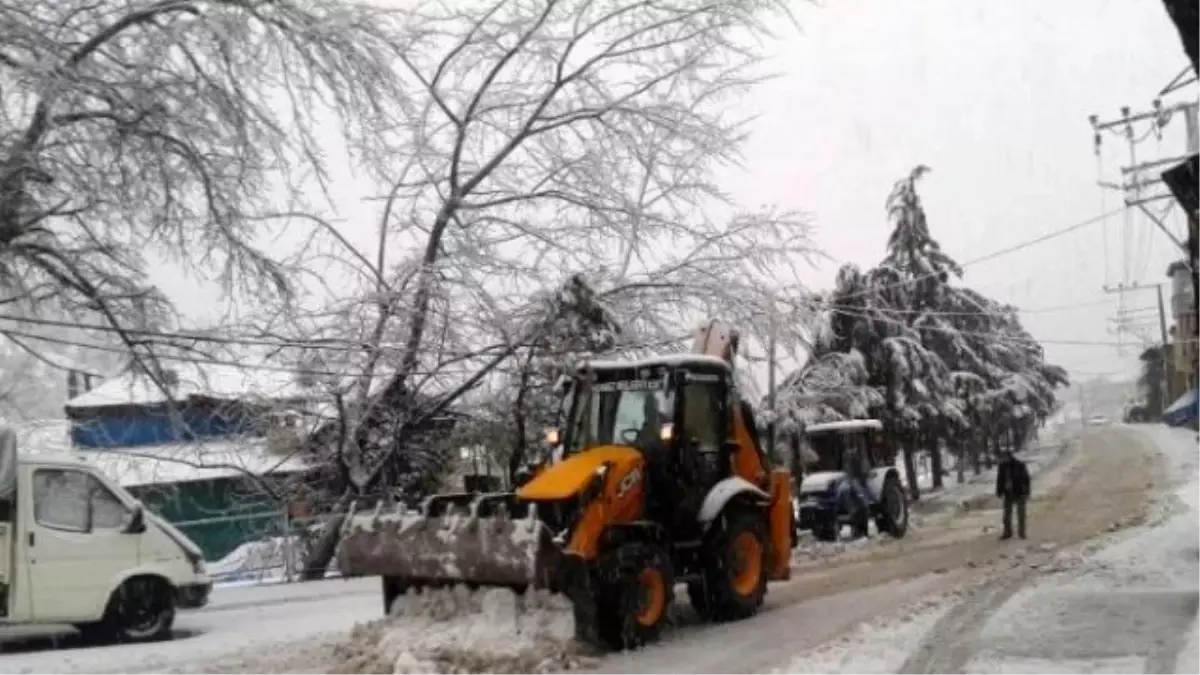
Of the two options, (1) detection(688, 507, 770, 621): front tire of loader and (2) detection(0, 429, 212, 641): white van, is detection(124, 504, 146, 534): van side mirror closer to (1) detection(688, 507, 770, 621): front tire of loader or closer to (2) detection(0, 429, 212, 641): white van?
(2) detection(0, 429, 212, 641): white van

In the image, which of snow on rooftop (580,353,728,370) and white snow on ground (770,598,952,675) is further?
snow on rooftop (580,353,728,370)

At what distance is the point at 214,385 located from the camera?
788 inches

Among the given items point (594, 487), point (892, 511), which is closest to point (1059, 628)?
point (594, 487)

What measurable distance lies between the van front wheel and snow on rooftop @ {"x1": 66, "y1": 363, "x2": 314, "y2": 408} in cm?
465

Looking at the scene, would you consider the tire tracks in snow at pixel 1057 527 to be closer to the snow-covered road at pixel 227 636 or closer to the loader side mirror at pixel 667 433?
the loader side mirror at pixel 667 433

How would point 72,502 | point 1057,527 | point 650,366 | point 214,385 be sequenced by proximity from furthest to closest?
point 1057,527
point 214,385
point 72,502
point 650,366

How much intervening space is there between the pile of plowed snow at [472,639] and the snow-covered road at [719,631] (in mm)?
22

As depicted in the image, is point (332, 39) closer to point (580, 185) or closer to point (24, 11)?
point (24, 11)

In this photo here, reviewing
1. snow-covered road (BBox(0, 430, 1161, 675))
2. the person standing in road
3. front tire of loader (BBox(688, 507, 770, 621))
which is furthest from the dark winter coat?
front tire of loader (BBox(688, 507, 770, 621))

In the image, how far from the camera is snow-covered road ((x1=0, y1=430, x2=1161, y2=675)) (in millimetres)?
10398

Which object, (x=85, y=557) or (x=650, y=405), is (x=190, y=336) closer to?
(x=85, y=557)

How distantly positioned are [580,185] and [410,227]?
9.86ft

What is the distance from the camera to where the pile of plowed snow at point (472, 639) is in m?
10.2

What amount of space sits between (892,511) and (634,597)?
14788 mm
